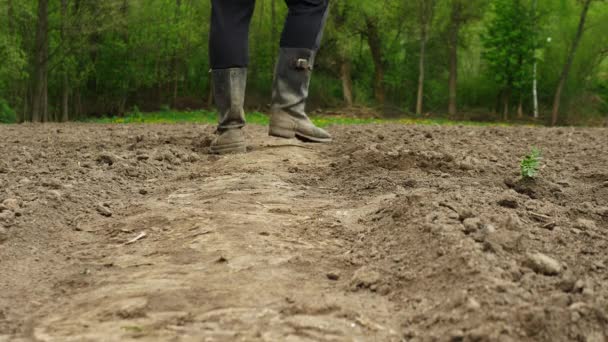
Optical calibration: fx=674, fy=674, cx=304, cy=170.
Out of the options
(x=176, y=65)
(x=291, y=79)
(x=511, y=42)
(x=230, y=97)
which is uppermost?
(x=511, y=42)

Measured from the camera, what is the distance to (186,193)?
3641mm

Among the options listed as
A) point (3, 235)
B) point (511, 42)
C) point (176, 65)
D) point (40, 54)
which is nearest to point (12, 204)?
point (3, 235)

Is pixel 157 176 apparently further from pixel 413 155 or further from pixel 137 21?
pixel 137 21

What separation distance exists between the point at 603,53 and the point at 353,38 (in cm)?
1355

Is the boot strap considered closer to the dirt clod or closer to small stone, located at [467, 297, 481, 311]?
the dirt clod

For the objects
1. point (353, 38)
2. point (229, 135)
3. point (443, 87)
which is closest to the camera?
point (229, 135)

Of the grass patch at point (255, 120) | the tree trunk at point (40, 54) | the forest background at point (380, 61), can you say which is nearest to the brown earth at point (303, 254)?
the grass patch at point (255, 120)

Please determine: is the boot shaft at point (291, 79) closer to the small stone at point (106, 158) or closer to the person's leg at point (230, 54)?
the person's leg at point (230, 54)

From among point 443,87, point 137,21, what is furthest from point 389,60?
point 137,21

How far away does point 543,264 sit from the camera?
79.7 inches

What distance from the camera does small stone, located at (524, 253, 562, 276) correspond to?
2.00 m

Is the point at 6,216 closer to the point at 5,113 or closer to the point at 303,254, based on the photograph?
the point at 303,254

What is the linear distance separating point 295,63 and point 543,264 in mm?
3076

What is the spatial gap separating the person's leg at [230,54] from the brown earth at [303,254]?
0.66 m
